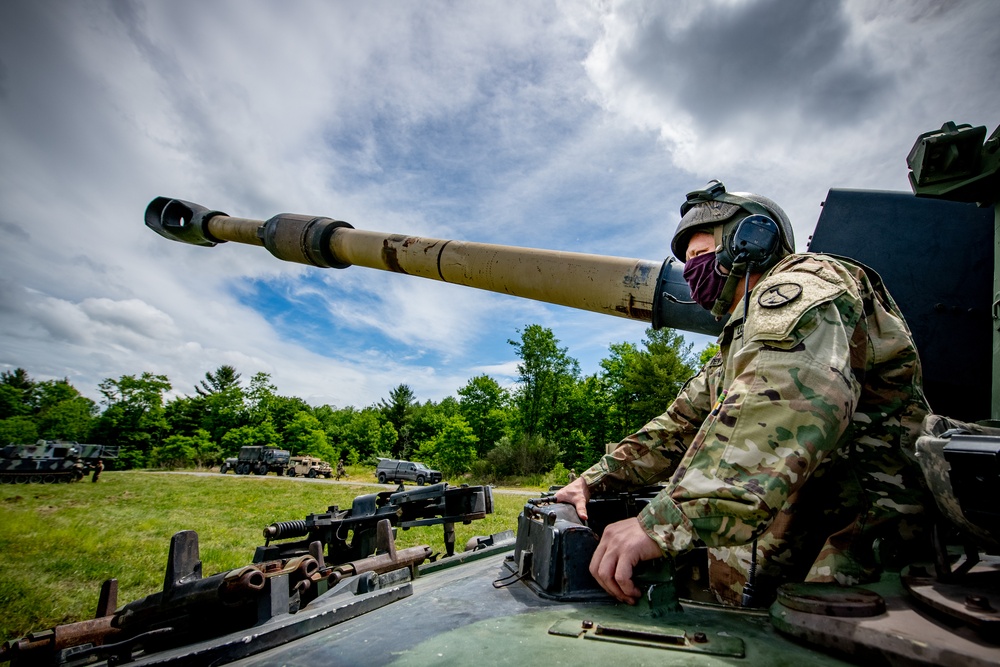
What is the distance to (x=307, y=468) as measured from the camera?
35.2 m

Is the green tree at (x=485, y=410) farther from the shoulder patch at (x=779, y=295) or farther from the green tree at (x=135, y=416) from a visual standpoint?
the shoulder patch at (x=779, y=295)

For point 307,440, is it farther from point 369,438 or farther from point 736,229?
point 736,229

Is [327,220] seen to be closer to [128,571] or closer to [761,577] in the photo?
[761,577]

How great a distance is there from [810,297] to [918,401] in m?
0.51

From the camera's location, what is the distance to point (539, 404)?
3822 cm

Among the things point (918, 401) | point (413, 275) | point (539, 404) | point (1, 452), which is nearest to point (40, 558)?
point (413, 275)

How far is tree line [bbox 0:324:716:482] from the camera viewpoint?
33.0m

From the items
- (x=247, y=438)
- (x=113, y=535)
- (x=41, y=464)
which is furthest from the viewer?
(x=247, y=438)

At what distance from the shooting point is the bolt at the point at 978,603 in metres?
0.94

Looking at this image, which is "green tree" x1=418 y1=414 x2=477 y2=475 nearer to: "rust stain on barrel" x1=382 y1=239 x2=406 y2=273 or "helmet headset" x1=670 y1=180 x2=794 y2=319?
"rust stain on barrel" x1=382 y1=239 x2=406 y2=273

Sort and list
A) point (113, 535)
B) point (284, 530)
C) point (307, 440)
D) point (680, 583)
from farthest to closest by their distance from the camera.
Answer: point (307, 440) < point (113, 535) < point (284, 530) < point (680, 583)

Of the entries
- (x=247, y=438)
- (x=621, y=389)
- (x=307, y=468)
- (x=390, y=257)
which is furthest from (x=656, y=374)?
(x=247, y=438)

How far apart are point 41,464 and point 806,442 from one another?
96.5 ft

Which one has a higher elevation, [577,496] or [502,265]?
[502,265]
